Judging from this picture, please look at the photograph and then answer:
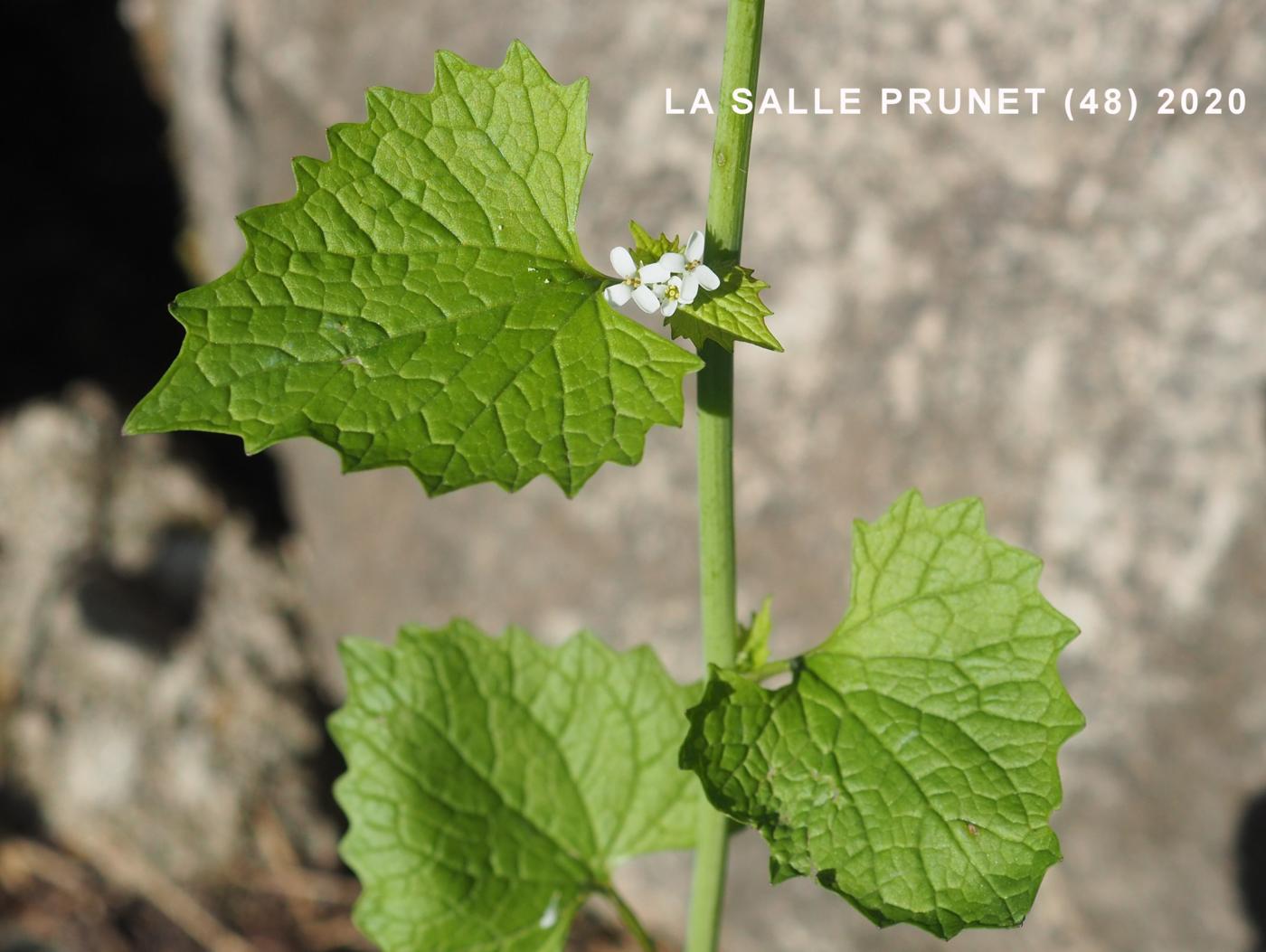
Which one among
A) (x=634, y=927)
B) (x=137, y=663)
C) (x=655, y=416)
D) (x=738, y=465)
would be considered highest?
Answer: (x=738, y=465)

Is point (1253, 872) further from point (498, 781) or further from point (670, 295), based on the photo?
point (670, 295)

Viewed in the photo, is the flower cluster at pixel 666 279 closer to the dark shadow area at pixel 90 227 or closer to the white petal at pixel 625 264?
the white petal at pixel 625 264

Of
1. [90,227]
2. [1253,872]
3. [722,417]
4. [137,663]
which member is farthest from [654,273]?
[90,227]

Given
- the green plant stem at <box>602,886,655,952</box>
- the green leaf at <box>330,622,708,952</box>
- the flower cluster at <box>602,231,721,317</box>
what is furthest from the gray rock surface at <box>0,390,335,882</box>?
the flower cluster at <box>602,231,721,317</box>

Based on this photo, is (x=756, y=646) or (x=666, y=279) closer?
(x=666, y=279)

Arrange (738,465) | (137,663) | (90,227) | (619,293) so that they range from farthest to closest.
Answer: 1. (90,227)
2. (137,663)
3. (738,465)
4. (619,293)

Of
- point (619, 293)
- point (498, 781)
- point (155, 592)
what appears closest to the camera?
point (619, 293)
